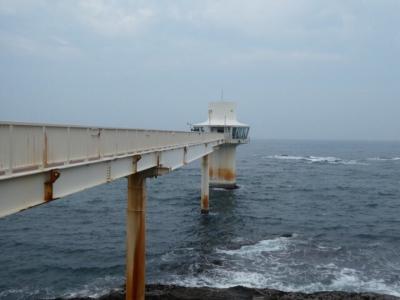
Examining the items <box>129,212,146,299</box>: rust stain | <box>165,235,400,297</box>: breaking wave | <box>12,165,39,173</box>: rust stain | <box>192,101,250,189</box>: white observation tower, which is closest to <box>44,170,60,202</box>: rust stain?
<box>12,165,39,173</box>: rust stain

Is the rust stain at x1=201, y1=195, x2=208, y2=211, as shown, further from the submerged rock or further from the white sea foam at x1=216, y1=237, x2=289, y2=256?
the submerged rock

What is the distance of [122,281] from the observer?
21.6 m

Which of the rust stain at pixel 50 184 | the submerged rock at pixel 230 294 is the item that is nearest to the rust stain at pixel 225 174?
the submerged rock at pixel 230 294

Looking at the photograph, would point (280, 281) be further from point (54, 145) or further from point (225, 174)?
point (225, 174)

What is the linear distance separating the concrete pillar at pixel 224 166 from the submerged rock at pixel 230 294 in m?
35.1

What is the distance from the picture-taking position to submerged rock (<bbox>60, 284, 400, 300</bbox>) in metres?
18.8

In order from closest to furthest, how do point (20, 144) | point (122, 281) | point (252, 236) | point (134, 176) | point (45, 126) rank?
point (20, 144) < point (45, 126) < point (134, 176) < point (122, 281) < point (252, 236)

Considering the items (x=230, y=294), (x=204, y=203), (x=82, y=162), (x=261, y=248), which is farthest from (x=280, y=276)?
(x=204, y=203)

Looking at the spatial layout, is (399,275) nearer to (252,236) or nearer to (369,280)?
(369,280)

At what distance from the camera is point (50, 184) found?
951 cm

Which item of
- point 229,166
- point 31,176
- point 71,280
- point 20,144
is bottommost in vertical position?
point 71,280

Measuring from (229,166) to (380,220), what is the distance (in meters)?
22.3

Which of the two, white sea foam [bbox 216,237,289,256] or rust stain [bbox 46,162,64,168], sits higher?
rust stain [bbox 46,162,64,168]

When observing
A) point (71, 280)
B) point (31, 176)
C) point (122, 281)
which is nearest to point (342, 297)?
point (122, 281)
